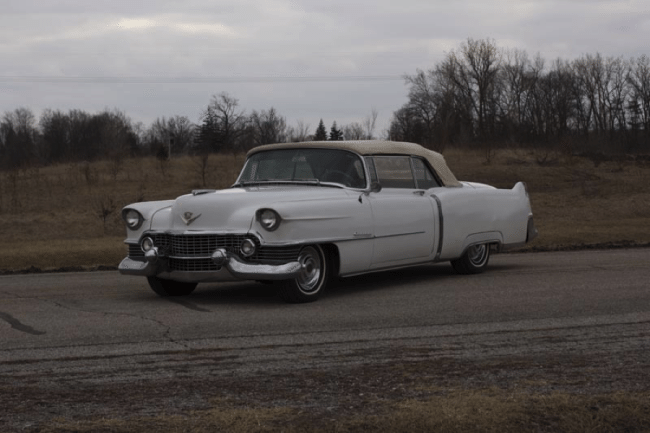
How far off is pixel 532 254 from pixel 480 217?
11.9 ft

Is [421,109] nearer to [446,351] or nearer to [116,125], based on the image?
[116,125]

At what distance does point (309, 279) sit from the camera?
9.59 metres

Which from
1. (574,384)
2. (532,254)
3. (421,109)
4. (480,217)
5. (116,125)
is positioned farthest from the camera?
(116,125)

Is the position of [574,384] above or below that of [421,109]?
below

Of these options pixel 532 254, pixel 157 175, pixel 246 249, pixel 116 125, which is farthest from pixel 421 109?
pixel 246 249

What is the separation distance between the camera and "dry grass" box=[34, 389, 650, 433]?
4660 mm

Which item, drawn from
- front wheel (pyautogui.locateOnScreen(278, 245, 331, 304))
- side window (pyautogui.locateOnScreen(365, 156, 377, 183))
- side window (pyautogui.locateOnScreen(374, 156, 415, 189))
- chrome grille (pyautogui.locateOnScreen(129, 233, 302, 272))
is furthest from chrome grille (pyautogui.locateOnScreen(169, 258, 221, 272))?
side window (pyautogui.locateOnScreen(374, 156, 415, 189))

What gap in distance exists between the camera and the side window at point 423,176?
456 inches

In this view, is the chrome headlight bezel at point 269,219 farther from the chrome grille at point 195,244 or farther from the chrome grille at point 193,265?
the chrome grille at point 193,265

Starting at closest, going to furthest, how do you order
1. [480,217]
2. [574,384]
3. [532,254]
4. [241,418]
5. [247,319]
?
[241,418] → [574,384] → [247,319] → [480,217] → [532,254]

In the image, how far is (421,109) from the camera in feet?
277

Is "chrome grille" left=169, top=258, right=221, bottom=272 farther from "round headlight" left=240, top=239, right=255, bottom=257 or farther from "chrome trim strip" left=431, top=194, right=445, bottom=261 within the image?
"chrome trim strip" left=431, top=194, right=445, bottom=261

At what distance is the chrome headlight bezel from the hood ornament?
0.69m

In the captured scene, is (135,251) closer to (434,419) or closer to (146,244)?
(146,244)
